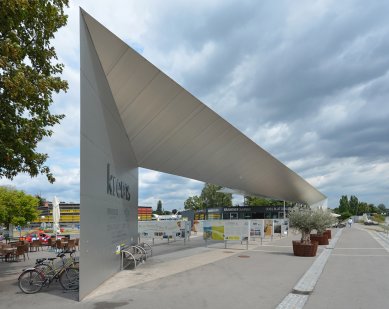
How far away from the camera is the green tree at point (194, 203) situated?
336 ft

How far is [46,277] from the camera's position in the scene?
928cm

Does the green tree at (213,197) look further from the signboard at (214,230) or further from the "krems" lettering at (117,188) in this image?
the "krems" lettering at (117,188)

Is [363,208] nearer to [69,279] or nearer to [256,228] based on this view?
[256,228]

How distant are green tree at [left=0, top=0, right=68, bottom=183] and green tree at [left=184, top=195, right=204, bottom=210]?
9129 cm

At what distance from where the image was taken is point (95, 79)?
9.69 metres

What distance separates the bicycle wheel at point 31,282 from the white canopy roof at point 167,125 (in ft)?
17.9

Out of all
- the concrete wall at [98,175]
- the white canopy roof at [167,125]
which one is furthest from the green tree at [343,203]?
the concrete wall at [98,175]

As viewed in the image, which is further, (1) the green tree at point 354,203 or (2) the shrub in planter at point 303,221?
(1) the green tree at point 354,203

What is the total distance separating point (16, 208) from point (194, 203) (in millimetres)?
65893

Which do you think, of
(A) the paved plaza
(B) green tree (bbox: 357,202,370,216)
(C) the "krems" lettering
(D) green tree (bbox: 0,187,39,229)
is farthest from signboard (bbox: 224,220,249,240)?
(B) green tree (bbox: 357,202,370,216)

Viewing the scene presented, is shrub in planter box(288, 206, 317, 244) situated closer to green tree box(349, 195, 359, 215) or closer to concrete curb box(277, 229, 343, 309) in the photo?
concrete curb box(277, 229, 343, 309)

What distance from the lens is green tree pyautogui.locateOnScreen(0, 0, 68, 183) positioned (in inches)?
340

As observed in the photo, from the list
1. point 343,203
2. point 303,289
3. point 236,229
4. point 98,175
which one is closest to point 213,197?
point 343,203

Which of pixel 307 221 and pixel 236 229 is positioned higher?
pixel 307 221
